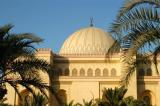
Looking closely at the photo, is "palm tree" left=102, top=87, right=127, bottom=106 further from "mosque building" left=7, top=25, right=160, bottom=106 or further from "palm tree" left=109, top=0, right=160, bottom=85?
"palm tree" left=109, top=0, right=160, bottom=85

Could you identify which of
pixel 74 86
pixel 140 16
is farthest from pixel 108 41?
pixel 140 16

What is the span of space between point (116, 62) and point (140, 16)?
34.8 meters

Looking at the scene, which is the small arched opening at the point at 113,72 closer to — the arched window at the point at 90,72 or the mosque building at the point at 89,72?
the mosque building at the point at 89,72

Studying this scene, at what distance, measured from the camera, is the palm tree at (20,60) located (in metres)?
14.0

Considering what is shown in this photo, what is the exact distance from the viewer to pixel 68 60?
A: 4684 centimetres

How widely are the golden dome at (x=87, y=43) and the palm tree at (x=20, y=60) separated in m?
34.8

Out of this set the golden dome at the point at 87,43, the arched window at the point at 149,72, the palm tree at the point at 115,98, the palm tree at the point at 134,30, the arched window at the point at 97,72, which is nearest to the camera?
the palm tree at the point at 134,30

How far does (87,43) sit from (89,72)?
5.29 meters

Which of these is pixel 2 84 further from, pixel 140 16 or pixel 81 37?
pixel 81 37

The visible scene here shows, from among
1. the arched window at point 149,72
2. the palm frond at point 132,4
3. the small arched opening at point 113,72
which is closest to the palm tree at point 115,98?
the small arched opening at point 113,72

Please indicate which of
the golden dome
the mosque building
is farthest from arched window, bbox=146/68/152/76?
the golden dome

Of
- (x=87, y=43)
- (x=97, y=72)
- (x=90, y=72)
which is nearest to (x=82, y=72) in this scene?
(x=90, y=72)

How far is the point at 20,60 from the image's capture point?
1453cm

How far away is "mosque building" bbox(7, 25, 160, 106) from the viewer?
4322 cm
